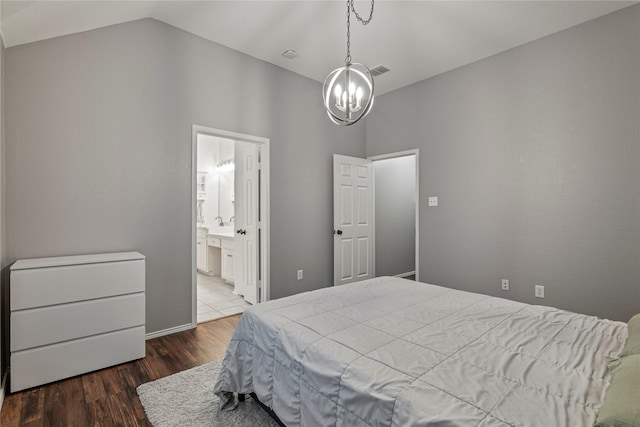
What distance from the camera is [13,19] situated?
6.53 ft

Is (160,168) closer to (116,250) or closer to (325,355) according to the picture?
(116,250)

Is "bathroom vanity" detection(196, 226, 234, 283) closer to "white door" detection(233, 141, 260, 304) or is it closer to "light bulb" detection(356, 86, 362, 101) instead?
"white door" detection(233, 141, 260, 304)

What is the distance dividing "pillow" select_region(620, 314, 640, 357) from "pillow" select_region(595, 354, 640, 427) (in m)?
0.14

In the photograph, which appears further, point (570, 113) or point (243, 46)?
point (243, 46)

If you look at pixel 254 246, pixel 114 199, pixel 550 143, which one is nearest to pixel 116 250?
pixel 114 199

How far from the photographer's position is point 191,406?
188cm

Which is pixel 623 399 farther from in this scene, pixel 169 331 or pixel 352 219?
pixel 352 219

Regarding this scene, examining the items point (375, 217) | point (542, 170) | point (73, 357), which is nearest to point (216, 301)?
point (73, 357)

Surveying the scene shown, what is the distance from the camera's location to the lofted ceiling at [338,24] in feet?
7.64

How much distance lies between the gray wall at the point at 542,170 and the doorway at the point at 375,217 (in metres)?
0.49

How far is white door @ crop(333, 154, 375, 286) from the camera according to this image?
434 centimetres

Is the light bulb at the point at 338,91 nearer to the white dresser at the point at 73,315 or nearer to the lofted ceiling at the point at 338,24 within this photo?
the lofted ceiling at the point at 338,24

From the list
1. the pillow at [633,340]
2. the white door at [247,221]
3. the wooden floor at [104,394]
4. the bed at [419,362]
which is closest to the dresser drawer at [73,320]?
the wooden floor at [104,394]

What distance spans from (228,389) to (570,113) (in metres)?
3.75
